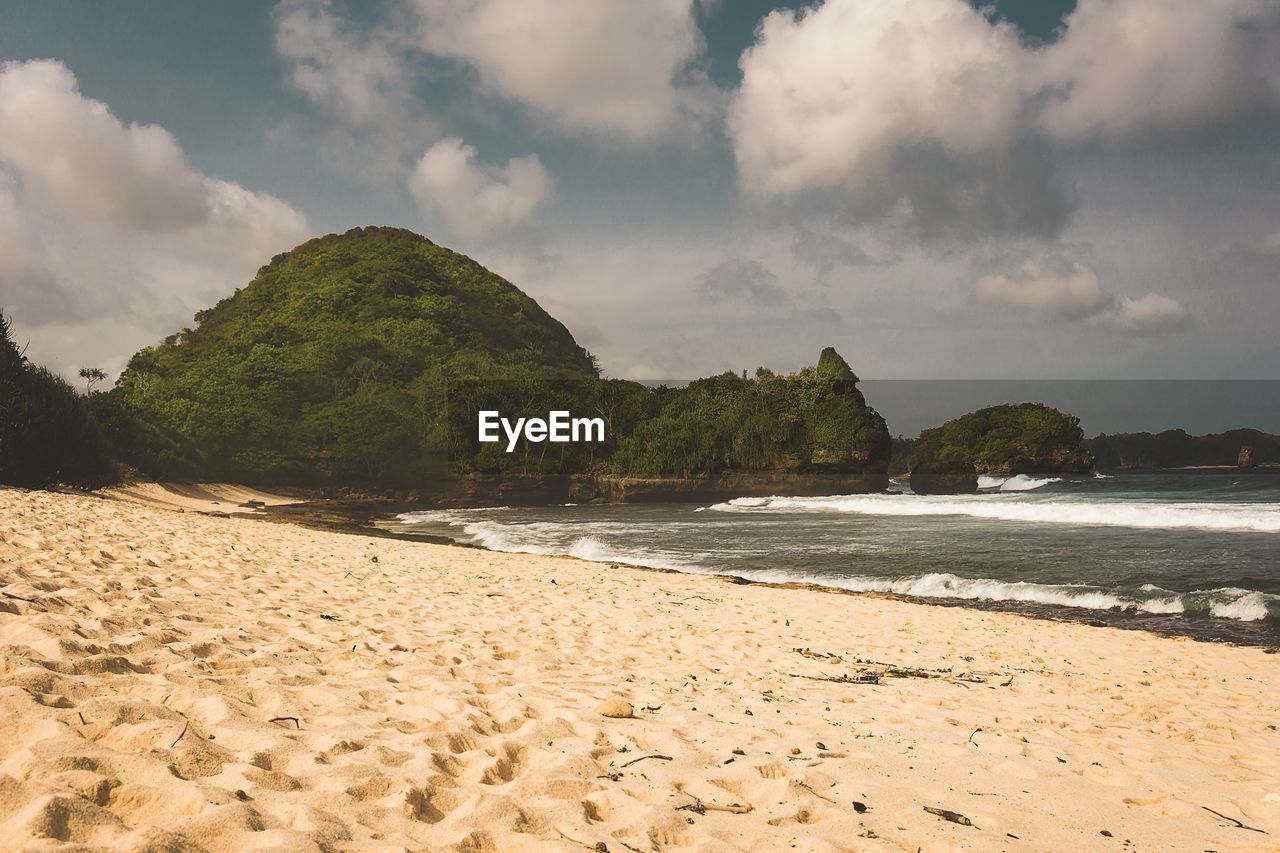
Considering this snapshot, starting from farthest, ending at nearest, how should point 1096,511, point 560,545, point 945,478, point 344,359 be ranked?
point 945,478
point 344,359
point 1096,511
point 560,545

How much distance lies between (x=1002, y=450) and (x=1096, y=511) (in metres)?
50.0

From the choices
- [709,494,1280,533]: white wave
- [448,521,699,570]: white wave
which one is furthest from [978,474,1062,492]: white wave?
[448,521,699,570]: white wave

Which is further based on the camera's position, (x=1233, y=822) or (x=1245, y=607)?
(x=1245, y=607)

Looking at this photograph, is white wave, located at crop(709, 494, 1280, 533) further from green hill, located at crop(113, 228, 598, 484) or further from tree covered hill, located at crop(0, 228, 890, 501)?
green hill, located at crop(113, 228, 598, 484)

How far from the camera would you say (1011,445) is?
6981 cm

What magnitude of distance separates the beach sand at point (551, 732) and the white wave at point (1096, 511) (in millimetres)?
17734

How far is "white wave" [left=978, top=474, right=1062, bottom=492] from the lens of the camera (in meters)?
63.6

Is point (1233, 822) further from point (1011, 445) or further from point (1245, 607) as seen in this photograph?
Answer: point (1011, 445)

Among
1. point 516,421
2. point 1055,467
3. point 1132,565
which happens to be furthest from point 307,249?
point 1132,565

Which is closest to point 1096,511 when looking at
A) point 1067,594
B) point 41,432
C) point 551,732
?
point 1067,594

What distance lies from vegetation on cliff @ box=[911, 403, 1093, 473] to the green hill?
42.7 meters

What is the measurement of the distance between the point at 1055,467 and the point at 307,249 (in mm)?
113095

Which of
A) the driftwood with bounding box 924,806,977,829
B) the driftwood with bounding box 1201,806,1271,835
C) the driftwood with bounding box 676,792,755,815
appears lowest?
the driftwood with bounding box 1201,806,1271,835

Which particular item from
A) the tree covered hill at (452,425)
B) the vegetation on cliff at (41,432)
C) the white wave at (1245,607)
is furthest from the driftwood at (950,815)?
the tree covered hill at (452,425)
